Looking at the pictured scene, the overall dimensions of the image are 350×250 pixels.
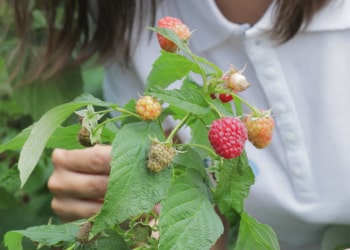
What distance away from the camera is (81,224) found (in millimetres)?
791

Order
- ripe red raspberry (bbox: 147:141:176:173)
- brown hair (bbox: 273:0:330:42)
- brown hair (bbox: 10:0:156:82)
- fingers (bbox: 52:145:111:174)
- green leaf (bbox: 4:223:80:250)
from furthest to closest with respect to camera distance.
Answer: brown hair (bbox: 10:0:156:82) < brown hair (bbox: 273:0:330:42) < fingers (bbox: 52:145:111:174) < green leaf (bbox: 4:223:80:250) < ripe red raspberry (bbox: 147:141:176:173)

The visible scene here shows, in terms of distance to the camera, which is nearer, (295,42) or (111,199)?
(111,199)

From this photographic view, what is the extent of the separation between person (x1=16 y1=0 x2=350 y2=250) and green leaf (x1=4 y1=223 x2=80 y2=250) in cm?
46

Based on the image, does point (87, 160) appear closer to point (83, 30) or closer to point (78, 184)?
point (78, 184)

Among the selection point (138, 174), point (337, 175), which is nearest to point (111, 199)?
point (138, 174)

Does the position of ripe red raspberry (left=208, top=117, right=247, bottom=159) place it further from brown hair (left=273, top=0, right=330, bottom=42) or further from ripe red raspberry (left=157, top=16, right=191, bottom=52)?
brown hair (left=273, top=0, right=330, bottom=42)

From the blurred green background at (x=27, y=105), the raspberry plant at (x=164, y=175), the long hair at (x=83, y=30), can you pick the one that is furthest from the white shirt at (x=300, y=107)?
the raspberry plant at (x=164, y=175)

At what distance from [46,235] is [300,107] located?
0.70 m

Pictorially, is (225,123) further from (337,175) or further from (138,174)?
(337,175)

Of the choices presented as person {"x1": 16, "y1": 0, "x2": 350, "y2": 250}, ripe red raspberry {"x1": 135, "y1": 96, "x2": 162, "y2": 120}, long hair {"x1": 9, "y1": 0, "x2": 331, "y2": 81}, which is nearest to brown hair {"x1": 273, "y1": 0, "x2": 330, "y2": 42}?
person {"x1": 16, "y1": 0, "x2": 350, "y2": 250}

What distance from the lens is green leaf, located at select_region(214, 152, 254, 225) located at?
747 millimetres

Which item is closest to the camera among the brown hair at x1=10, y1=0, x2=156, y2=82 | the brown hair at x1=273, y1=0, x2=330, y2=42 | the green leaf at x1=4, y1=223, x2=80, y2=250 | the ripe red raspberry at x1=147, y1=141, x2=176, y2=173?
the ripe red raspberry at x1=147, y1=141, x2=176, y2=173

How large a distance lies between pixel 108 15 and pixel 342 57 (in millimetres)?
423

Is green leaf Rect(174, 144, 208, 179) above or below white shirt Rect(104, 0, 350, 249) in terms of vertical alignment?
above
